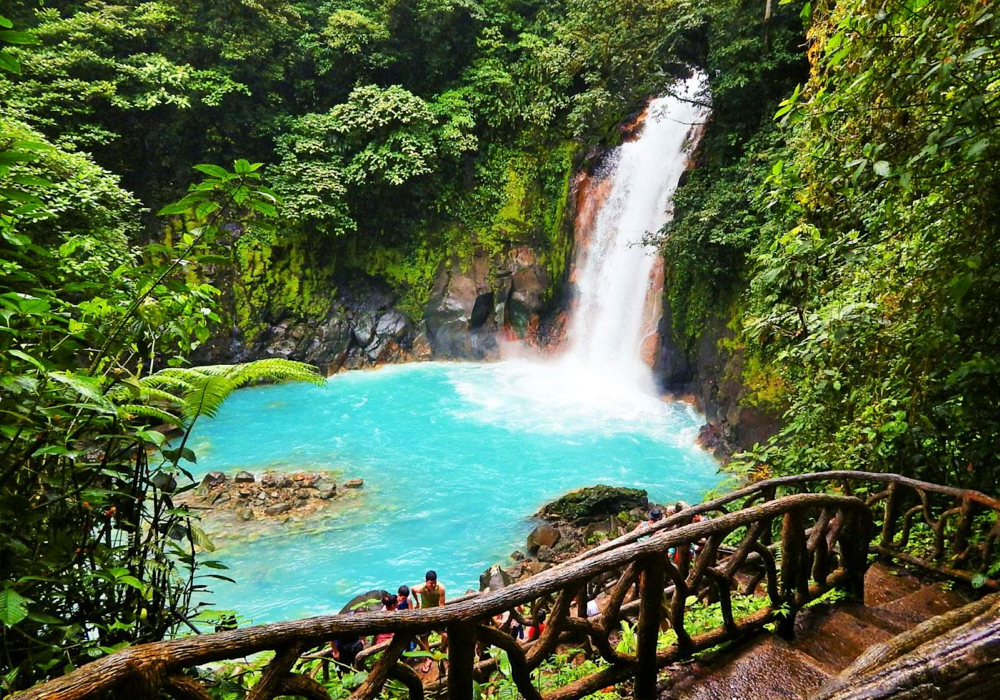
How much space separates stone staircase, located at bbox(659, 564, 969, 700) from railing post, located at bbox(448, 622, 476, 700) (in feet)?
3.58

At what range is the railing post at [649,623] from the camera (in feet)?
7.47

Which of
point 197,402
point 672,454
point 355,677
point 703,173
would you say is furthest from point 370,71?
point 355,677

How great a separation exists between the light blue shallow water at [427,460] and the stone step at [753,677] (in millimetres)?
5483

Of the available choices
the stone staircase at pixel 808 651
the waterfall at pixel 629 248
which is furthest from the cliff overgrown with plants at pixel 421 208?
the stone staircase at pixel 808 651

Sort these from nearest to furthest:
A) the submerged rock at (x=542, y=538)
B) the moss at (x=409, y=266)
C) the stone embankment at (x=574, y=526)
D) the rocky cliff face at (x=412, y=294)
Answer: the stone embankment at (x=574, y=526), the submerged rock at (x=542, y=538), the rocky cliff face at (x=412, y=294), the moss at (x=409, y=266)

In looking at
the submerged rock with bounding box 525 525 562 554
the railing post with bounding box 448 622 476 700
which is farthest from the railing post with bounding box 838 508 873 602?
the submerged rock with bounding box 525 525 562 554

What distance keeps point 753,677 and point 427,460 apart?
9.95 meters

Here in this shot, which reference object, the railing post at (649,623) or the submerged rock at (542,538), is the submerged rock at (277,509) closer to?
the submerged rock at (542,538)

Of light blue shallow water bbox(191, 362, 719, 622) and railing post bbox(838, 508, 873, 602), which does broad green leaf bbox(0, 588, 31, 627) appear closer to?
railing post bbox(838, 508, 873, 602)

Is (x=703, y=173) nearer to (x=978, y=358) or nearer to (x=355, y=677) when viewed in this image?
(x=978, y=358)

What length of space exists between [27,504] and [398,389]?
14396 millimetres

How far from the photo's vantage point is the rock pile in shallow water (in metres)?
9.69

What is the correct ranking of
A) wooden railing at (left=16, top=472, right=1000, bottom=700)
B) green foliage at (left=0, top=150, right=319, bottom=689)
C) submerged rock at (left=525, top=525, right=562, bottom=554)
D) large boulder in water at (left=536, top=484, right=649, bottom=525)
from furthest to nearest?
large boulder in water at (left=536, top=484, right=649, bottom=525) → submerged rock at (left=525, top=525, right=562, bottom=554) → green foliage at (left=0, top=150, right=319, bottom=689) → wooden railing at (left=16, top=472, right=1000, bottom=700)

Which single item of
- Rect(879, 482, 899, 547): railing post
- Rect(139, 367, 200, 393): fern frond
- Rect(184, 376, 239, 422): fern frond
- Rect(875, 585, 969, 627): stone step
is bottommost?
Rect(875, 585, 969, 627): stone step
